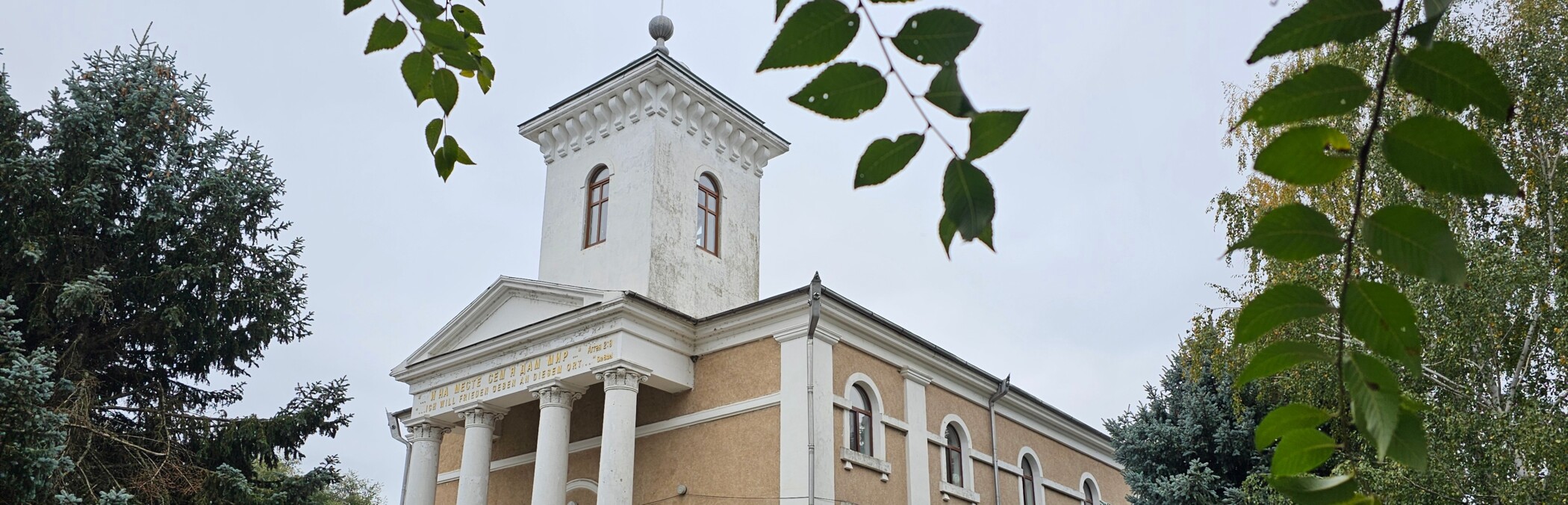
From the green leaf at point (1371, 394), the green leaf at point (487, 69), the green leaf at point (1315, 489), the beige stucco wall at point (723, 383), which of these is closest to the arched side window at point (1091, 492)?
the beige stucco wall at point (723, 383)

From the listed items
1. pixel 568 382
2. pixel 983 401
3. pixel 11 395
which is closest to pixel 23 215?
pixel 11 395

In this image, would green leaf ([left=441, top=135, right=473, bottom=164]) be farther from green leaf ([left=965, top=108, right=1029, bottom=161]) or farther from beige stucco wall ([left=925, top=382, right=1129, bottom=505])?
beige stucco wall ([left=925, top=382, right=1129, bottom=505])

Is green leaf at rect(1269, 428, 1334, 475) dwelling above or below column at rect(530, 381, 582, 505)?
below

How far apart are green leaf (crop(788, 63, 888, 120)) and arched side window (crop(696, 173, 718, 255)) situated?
17.9 meters

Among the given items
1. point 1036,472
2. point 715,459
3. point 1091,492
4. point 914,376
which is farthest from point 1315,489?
point 1091,492

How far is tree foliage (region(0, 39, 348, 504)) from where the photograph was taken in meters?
15.0

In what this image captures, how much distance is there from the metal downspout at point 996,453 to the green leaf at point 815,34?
1874 centimetres

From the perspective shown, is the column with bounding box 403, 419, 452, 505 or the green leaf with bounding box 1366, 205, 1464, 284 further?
the column with bounding box 403, 419, 452, 505

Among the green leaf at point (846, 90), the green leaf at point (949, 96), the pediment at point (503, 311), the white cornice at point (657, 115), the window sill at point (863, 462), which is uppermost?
the white cornice at point (657, 115)

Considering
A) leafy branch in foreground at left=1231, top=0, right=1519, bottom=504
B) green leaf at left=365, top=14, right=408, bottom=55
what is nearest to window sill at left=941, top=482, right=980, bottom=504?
green leaf at left=365, top=14, right=408, bottom=55

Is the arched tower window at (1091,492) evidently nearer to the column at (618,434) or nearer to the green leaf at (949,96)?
the column at (618,434)

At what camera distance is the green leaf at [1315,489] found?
168 centimetres

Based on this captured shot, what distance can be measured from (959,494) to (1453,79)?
17621mm

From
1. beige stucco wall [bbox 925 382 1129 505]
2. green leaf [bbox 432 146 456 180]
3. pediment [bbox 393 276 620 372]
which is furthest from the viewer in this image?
beige stucco wall [bbox 925 382 1129 505]
